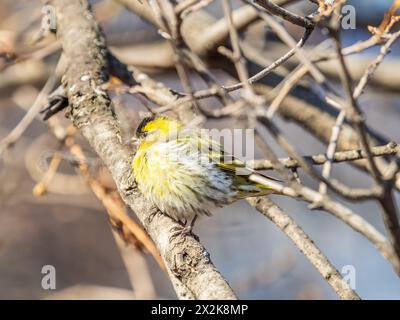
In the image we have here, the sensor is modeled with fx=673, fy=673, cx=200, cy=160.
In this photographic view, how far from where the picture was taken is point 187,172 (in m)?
3.66

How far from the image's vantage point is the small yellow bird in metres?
3.47

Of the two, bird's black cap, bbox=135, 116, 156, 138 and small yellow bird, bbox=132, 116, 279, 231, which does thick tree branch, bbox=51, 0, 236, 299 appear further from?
bird's black cap, bbox=135, 116, 156, 138

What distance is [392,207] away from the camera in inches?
56.5

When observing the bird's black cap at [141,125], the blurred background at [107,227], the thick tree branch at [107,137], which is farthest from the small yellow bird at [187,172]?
the blurred background at [107,227]

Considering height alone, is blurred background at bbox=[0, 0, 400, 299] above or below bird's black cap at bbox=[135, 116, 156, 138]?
above

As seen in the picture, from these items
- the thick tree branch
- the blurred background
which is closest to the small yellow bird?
the thick tree branch

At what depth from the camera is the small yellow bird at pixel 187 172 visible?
3471 millimetres

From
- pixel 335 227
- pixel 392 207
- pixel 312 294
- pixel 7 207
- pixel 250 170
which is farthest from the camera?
pixel 335 227

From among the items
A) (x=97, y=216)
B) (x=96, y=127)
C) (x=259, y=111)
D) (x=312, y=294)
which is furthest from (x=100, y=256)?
(x=259, y=111)

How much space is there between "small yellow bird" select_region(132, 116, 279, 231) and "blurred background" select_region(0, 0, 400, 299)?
1782mm

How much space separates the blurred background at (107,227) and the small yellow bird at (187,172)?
70.2 inches

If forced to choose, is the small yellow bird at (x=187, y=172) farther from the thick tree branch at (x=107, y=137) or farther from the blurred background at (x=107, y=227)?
the blurred background at (x=107, y=227)

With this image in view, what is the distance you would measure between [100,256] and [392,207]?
6.07m
